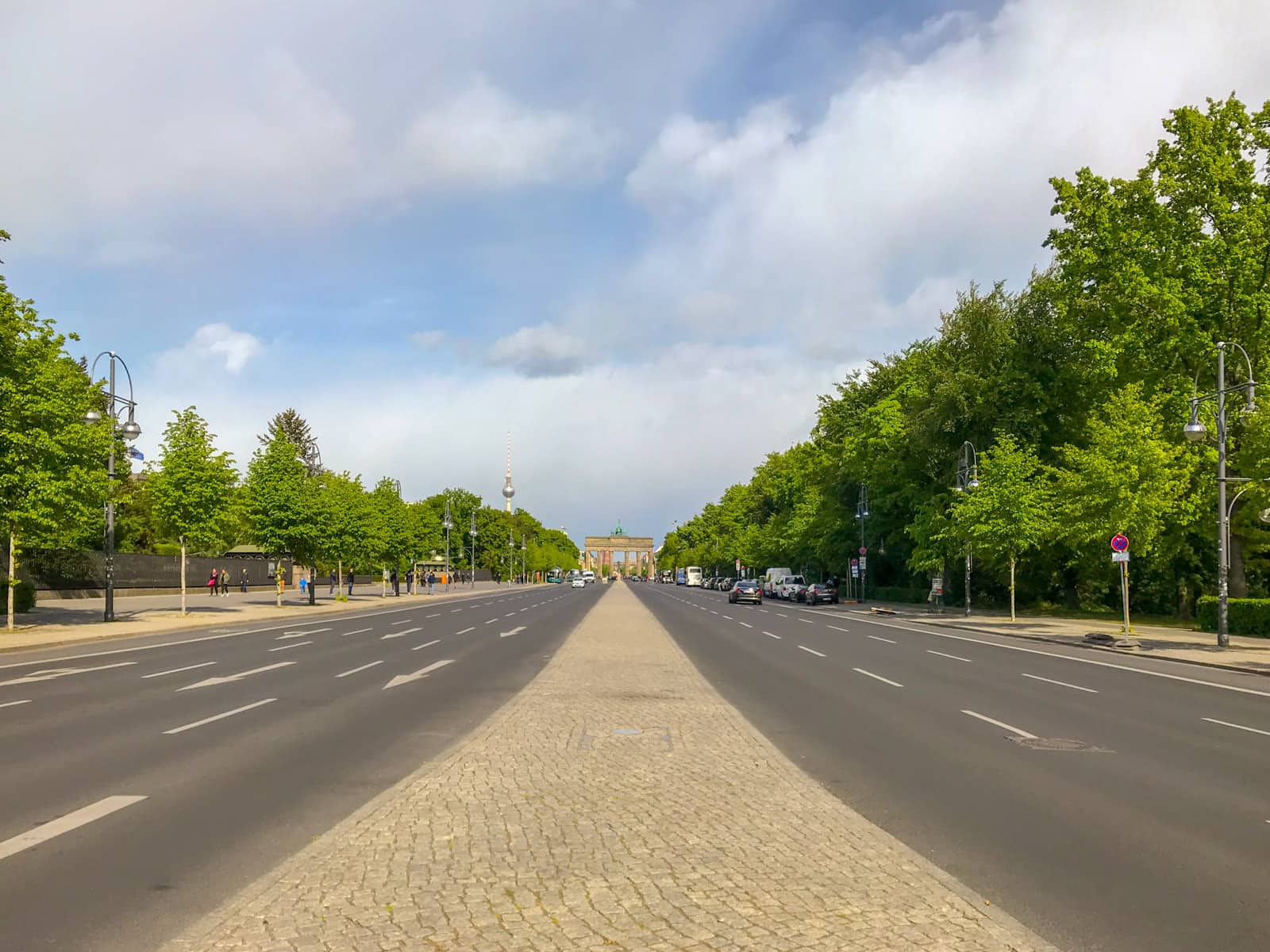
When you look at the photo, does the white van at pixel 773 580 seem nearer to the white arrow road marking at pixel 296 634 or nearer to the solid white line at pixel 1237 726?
the white arrow road marking at pixel 296 634

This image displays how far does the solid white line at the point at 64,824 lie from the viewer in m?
6.40

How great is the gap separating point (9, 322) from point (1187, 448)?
3824 cm

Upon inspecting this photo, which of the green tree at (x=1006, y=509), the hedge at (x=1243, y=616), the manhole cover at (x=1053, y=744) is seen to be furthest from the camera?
the green tree at (x=1006, y=509)

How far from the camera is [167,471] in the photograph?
3688 centimetres

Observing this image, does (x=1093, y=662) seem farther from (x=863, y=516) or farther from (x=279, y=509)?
(x=863, y=516)

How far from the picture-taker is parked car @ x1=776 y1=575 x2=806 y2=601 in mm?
68125

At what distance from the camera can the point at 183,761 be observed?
9430 millimetres

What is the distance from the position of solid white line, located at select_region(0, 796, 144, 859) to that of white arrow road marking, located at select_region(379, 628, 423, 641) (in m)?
19.1

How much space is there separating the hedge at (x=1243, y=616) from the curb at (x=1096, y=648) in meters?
5.92

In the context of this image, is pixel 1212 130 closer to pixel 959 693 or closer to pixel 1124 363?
pixel 1124 363

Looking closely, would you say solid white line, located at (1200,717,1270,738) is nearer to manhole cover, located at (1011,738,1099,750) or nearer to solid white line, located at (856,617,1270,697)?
manhole cover, located at (1011,738,1099,750)

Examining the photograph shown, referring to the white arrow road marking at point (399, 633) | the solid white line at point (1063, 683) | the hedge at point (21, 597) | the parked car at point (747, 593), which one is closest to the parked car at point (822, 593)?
the parked car at point (747, 593)

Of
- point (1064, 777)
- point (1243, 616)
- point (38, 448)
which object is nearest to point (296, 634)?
point (38, 448)

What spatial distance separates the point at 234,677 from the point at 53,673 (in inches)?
A: 146
